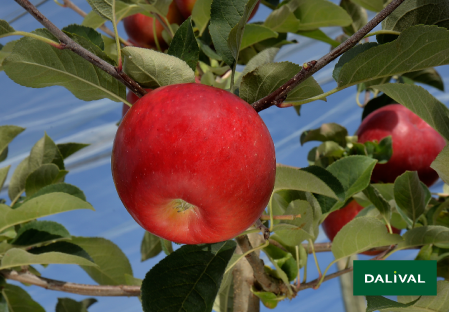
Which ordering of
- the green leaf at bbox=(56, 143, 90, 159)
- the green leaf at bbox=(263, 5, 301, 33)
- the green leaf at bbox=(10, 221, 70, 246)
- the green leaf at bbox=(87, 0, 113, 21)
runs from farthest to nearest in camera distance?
the green leaf at bbox=(56, 143, 90, 159), the green leaf at bbox=(263, 5, 301, 33), the green leaf at bbox=(10, 221, 70, 246), the green leaf at bbox=(87, 0, 113, 21)

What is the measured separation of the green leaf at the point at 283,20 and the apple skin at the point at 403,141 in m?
0.27

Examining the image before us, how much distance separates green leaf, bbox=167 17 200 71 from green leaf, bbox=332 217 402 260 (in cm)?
33

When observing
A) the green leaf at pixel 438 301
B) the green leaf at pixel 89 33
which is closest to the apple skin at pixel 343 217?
the green leaf at pixel 438 301

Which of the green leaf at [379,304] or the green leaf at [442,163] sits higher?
the green leaf at [442,163]

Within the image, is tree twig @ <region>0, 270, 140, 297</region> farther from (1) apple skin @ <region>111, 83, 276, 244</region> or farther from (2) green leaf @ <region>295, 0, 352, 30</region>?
(2) green leaf @ <region>295, 0, 352, 30</region>

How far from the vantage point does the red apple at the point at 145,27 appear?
0.90m

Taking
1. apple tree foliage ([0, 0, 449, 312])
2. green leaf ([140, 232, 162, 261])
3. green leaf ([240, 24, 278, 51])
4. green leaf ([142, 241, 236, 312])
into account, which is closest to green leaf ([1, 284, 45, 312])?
apple tree foliage ([0, 0, 449, 312])

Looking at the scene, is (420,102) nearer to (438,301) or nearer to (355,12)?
(438,301)

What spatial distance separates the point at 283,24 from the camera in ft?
2.60

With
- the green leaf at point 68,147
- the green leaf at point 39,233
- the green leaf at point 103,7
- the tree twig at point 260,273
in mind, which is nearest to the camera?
the green leaf at point 103,7

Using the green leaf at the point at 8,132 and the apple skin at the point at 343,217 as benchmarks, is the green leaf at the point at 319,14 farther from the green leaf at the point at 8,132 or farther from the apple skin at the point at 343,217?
the green leaf at the point at 8,132

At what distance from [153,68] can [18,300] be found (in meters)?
0.54

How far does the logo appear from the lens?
595 mm

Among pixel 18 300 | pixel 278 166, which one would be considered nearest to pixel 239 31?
pixel 278 166
